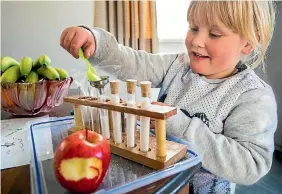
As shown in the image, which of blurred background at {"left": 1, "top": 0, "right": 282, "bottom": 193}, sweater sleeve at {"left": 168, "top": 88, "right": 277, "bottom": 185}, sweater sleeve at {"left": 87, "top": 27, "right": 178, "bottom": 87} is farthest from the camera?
blurred background at {"left": 1, "top": 0, "right": 282, "bottom": 193}

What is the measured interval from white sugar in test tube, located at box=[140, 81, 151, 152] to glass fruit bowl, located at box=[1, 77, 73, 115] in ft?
1.19

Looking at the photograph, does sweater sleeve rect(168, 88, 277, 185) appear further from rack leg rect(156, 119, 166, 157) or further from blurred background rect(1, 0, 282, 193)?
blurred background rect(1, 0, 282, 193)

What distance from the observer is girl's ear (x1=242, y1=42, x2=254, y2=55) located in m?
0.68

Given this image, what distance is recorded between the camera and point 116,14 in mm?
1745

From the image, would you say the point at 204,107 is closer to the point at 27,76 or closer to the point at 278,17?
the point at 27,76

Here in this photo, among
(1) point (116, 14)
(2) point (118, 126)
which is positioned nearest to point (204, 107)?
(2) point (118, 126)

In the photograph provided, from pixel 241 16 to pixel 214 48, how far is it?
10 cm

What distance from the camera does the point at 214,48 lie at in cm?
63

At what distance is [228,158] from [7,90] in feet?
1.74

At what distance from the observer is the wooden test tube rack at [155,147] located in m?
0.38

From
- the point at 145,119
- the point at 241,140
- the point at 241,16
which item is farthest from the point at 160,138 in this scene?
the point at 241,16

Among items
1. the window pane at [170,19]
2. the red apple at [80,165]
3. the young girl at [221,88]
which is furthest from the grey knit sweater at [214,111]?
the window pane at [170,19]

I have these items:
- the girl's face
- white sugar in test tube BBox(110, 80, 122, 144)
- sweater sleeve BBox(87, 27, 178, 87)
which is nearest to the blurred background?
sweater sleeve BBox(87, 27, 178, 87)

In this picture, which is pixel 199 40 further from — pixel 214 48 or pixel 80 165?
pixel 80 165
